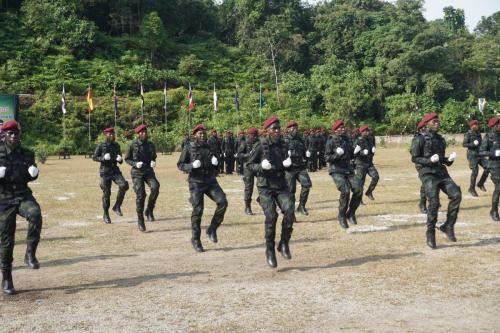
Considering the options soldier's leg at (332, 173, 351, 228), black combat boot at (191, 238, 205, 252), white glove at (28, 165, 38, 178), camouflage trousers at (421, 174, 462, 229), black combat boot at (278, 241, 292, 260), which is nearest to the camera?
white glove at (28, 165, 38, 178)

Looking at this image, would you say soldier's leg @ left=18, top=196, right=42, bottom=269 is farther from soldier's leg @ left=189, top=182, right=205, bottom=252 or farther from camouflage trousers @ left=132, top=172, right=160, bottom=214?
camouflage trousers @ left=132, top=172, right=160, bottom=214

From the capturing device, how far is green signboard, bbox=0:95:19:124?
25106 millimetres

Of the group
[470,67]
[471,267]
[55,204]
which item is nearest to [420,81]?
[470,67]

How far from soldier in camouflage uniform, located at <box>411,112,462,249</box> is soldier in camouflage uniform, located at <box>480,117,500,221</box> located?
2645 mm

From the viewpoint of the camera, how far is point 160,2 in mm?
84500

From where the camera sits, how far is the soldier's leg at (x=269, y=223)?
862cm

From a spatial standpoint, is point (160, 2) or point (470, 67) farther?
point (160, 2)

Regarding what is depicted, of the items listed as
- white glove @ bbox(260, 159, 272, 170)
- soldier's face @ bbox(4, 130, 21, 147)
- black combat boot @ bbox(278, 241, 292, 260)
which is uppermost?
soldier's face @ bbox(4, 130, 21, 147)

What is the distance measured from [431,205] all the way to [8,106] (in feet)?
70.7

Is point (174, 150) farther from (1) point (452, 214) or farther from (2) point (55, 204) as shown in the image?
(1) point (452, 214)

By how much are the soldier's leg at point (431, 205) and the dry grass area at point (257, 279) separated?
0.25 m

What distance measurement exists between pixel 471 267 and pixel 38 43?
2640 inches

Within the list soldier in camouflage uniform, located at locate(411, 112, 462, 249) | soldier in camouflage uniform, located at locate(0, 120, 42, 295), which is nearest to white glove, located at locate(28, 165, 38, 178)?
soldier in camouflage uniform, located at locate(0, 120, 42, 295)

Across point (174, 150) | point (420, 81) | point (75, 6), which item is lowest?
point (174, 150)
